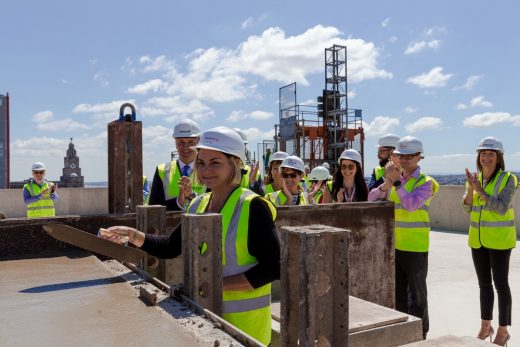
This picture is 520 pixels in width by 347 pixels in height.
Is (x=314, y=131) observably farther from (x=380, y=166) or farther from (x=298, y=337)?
(x=298, y=337)

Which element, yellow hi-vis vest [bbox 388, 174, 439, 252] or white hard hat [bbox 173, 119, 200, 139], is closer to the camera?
white hard hat [bbox 173, 119, 200, 139]

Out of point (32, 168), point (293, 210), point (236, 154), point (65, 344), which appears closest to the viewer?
point (65, 344)

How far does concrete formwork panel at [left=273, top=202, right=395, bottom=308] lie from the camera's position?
5.23 meters

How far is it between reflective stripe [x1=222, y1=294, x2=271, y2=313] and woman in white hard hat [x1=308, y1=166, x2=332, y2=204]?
379 centimetres

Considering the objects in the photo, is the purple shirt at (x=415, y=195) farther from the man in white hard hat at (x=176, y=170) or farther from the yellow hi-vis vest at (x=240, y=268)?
the yellow hi-vis vest at (x=240, y=268)

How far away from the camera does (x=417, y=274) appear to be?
16.1ft

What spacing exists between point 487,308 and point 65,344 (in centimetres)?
457

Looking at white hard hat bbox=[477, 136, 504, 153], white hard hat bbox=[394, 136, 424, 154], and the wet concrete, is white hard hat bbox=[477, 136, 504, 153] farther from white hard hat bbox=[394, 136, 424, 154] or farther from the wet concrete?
the wet concrete

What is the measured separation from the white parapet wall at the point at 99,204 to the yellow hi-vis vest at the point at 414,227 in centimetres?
1003

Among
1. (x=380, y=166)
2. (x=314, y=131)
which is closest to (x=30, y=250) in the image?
(x=380, y=166)

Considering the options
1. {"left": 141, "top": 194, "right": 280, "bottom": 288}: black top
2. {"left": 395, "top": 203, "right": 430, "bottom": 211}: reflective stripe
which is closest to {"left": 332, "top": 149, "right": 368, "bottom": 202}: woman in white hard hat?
{"left": 395, "top": 203, "right": 430, "bottom": 211}: reflective stripe

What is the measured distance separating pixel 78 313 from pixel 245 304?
821 millimetres

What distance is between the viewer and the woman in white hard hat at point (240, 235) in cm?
228

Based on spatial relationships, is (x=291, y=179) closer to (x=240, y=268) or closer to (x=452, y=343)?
(x=240, y=268)
